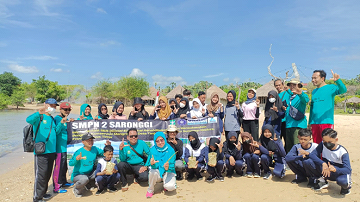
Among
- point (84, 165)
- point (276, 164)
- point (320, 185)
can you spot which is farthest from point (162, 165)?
point (320, 185)

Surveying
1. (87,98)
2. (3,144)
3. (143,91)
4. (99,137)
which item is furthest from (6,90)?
(99,137)

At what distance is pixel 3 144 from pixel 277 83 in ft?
50.8

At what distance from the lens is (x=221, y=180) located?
5.17 m

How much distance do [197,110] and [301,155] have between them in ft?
9.17

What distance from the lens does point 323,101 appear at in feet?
16.1

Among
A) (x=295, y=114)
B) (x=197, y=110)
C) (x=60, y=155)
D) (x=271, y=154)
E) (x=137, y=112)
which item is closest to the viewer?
(x=60, y=155)

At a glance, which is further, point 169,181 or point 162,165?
point 162,165

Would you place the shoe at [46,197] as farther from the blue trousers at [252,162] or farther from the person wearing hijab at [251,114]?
the person wearing hijab at [251,114]

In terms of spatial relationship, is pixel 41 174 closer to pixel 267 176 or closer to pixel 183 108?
pixel 183 108

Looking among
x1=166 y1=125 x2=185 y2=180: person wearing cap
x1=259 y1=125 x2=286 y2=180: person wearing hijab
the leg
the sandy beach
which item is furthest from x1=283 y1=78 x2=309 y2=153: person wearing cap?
the leg

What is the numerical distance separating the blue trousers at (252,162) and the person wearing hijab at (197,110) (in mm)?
1643

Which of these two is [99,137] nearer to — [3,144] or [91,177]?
[91,177]

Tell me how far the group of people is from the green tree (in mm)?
69962

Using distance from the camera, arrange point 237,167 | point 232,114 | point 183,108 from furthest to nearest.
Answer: point 183,108 < point 232,114 < point 237,167
